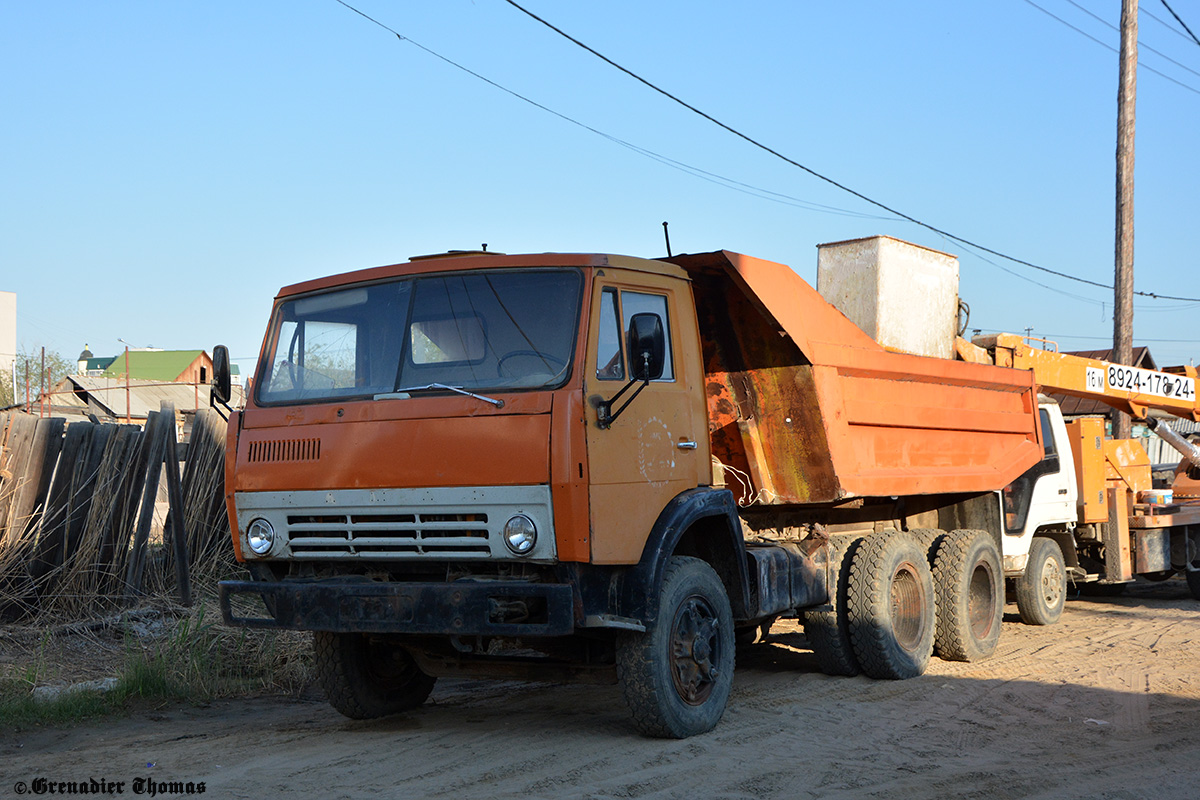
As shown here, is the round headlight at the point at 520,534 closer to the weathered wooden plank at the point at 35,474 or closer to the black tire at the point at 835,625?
the black tire at the point at 835,625

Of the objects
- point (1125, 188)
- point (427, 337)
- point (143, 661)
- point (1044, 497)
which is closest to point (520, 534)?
point (427, 337)

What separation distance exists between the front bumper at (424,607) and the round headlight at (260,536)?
0.68 feet

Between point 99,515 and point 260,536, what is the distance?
3.85 meters

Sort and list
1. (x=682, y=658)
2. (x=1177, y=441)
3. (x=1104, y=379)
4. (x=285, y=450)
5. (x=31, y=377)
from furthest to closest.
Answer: (x=31, y=377), (x=1177, y=441), (x=1104, y=379), (x=682, y=658), (x=285, y=450)

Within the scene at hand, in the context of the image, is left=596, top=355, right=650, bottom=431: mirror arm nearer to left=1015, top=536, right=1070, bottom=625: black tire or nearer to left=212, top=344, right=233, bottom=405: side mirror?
left=212, top=344, right=233, bottom=405: side mirror

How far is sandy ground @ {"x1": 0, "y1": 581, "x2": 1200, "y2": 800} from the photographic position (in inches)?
214

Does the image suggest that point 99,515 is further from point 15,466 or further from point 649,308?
point 649,308

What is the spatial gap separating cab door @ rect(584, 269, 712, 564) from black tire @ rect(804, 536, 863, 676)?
214cm

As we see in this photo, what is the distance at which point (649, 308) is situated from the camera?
21.4ft

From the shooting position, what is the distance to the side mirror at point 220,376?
659 centimetres

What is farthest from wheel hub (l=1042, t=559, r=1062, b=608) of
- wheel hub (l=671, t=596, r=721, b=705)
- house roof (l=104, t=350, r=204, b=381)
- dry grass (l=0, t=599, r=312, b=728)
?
house roof (l=104, t=350, r=204, b=381)

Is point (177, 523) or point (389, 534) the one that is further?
point (177, 523)

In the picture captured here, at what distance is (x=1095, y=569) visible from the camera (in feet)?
43.5

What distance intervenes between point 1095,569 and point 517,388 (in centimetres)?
1000
